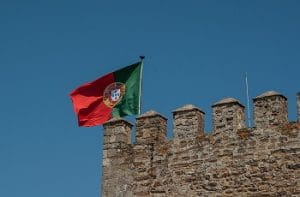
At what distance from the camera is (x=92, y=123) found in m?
19.9

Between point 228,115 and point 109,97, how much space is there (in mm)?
3978

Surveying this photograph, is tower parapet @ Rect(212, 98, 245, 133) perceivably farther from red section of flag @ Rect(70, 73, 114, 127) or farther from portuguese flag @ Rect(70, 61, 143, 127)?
red section of flag @ Rect(70, 73, 114, 127)

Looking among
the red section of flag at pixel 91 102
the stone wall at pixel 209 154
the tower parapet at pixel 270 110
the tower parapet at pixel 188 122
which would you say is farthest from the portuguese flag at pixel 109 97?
the tower parapet at pixel 270 110

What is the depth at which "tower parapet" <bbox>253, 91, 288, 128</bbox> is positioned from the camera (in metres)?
16.8

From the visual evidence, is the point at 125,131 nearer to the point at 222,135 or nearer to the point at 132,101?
the point at 132,101

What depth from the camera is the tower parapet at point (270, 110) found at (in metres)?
16.8

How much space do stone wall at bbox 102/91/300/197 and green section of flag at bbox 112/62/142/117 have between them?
1.99 feet

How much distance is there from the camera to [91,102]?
20344 millimetres

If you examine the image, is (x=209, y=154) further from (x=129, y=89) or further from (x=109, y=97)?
(x=109, y=97)

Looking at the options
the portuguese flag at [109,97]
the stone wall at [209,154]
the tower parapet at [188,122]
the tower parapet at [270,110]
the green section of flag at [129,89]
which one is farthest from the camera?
the portuguese flag at [109,97]

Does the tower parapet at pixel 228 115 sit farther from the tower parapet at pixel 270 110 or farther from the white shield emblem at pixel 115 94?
the white shield emblem at pixel 115 94

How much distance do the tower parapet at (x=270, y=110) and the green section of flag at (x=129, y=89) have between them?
3.62m

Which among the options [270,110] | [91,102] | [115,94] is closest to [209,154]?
[270,110]

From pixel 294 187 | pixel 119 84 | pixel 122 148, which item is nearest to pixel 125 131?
pixel 122 148
